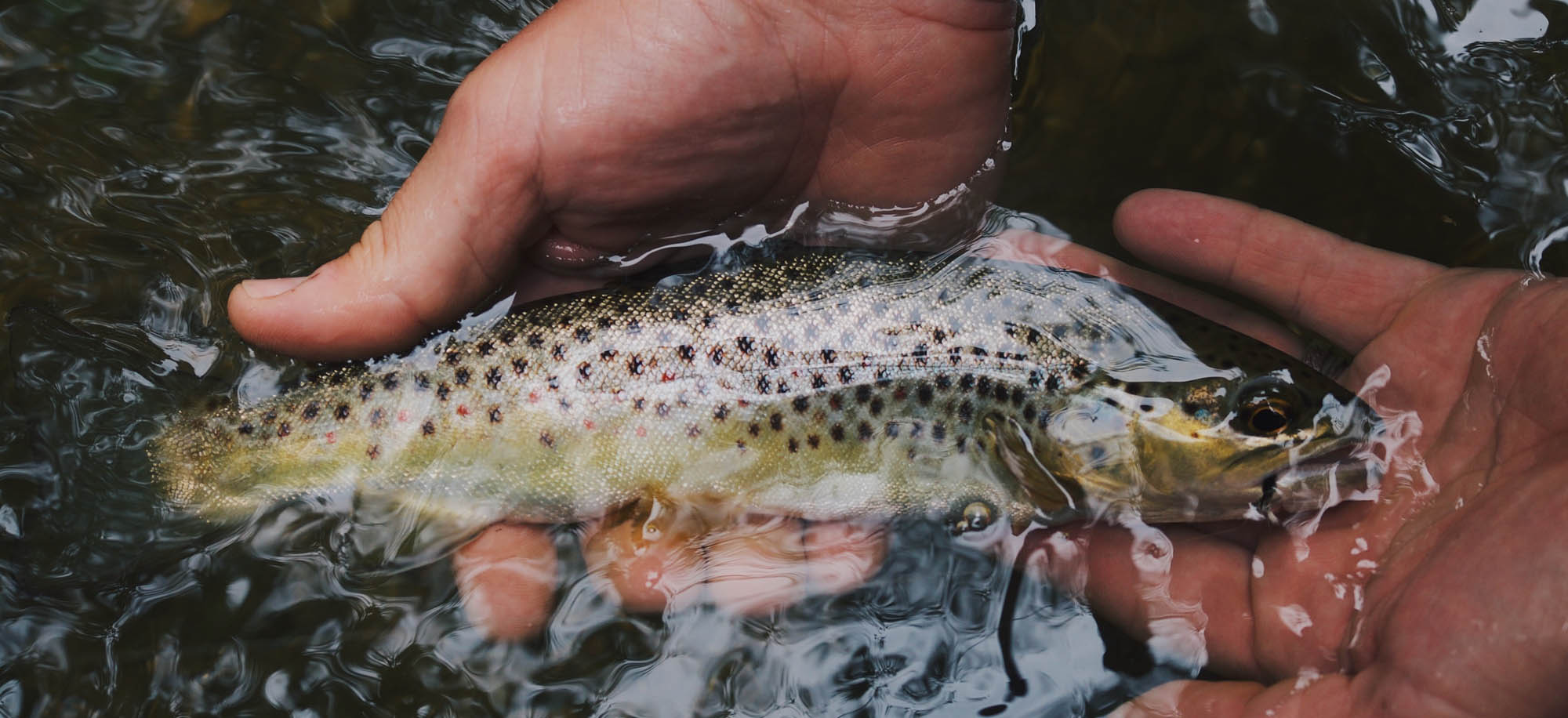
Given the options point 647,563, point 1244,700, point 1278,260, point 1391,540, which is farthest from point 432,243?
point 1391,540

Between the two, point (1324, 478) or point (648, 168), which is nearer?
point (1324, 478)

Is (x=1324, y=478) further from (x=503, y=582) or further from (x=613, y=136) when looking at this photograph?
(x=503, y=582)

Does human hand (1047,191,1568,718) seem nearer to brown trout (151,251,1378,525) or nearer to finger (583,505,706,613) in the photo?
brown trout (151,251,1378,525)

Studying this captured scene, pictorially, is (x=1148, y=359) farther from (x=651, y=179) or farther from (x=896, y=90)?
(x=651, y=179)

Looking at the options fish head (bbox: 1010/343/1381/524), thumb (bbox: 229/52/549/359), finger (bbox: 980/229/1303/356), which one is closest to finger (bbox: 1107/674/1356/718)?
fish head (bbox: 1010/343/1381/524)

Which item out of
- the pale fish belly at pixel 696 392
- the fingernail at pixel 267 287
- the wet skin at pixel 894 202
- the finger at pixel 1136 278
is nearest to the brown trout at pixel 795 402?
the pale fish belly at pixel 696 392

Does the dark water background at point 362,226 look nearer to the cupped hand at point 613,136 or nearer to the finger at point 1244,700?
the finger at point 1244,700
